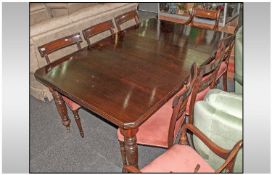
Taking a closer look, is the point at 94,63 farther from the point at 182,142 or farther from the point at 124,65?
the point at 182,142

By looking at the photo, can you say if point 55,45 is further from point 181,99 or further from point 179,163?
point 179,163

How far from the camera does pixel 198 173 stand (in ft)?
4.88

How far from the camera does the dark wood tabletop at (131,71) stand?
1582 mm

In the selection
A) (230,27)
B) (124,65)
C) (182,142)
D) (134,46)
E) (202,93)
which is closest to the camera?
(182,142)

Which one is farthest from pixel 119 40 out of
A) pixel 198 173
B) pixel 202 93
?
pixel 198 173

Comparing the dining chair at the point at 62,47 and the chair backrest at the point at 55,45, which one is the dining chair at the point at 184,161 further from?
the chair backrest at the point at 55,45

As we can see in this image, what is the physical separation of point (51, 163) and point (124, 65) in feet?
3.35

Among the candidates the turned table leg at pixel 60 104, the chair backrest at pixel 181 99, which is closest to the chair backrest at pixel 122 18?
the turned table leg at pixel 60 104

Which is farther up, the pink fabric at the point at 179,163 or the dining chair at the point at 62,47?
the dining chair at the point at 62,47

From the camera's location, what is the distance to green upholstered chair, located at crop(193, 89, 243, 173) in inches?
55.4

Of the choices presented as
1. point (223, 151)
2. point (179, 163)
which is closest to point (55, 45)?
point (179, 163)

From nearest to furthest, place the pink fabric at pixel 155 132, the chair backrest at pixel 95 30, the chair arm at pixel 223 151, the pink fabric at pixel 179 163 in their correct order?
the chair arm at pixel 223 151
the pink fabric at pixel 179 163
the pink fabric at pixel 155 132
the chair backrest at pixel 95 30

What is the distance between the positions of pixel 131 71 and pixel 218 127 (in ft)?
2.51

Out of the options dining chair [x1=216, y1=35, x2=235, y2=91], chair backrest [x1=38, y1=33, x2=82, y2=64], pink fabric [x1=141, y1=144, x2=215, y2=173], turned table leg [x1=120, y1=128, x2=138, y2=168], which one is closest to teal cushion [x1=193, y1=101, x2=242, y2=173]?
pink fabric [x1=141, y1=144, x2=215, y2=173]
